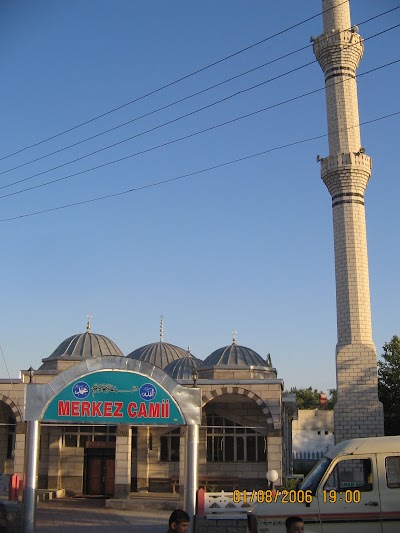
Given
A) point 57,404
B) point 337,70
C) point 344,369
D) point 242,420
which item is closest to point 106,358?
point 57,404

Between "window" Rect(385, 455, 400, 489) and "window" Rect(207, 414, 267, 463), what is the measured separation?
14.4 m

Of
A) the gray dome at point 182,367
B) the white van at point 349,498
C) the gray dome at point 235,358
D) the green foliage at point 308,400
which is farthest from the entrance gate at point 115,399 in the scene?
the green foliage at point 308,400

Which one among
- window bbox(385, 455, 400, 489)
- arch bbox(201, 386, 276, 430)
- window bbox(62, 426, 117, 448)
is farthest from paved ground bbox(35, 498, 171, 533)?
window bbox(385, 455, 400, 489)

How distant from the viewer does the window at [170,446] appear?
23953 millimetres

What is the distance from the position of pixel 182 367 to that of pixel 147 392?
42.5 ft

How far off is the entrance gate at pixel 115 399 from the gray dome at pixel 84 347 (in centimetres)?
1174

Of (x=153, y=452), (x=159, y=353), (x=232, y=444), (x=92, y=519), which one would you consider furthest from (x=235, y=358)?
(x=92, y=519)

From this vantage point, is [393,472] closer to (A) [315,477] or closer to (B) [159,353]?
(A) [315,477]

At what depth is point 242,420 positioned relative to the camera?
76.6ft

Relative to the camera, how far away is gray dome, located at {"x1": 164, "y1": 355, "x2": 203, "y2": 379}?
2695 centimetres

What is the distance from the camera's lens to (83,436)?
79.0ft

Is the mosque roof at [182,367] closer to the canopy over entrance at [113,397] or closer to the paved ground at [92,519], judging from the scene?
the paved ground at [92,519]

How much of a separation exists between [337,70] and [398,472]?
21.3 m
